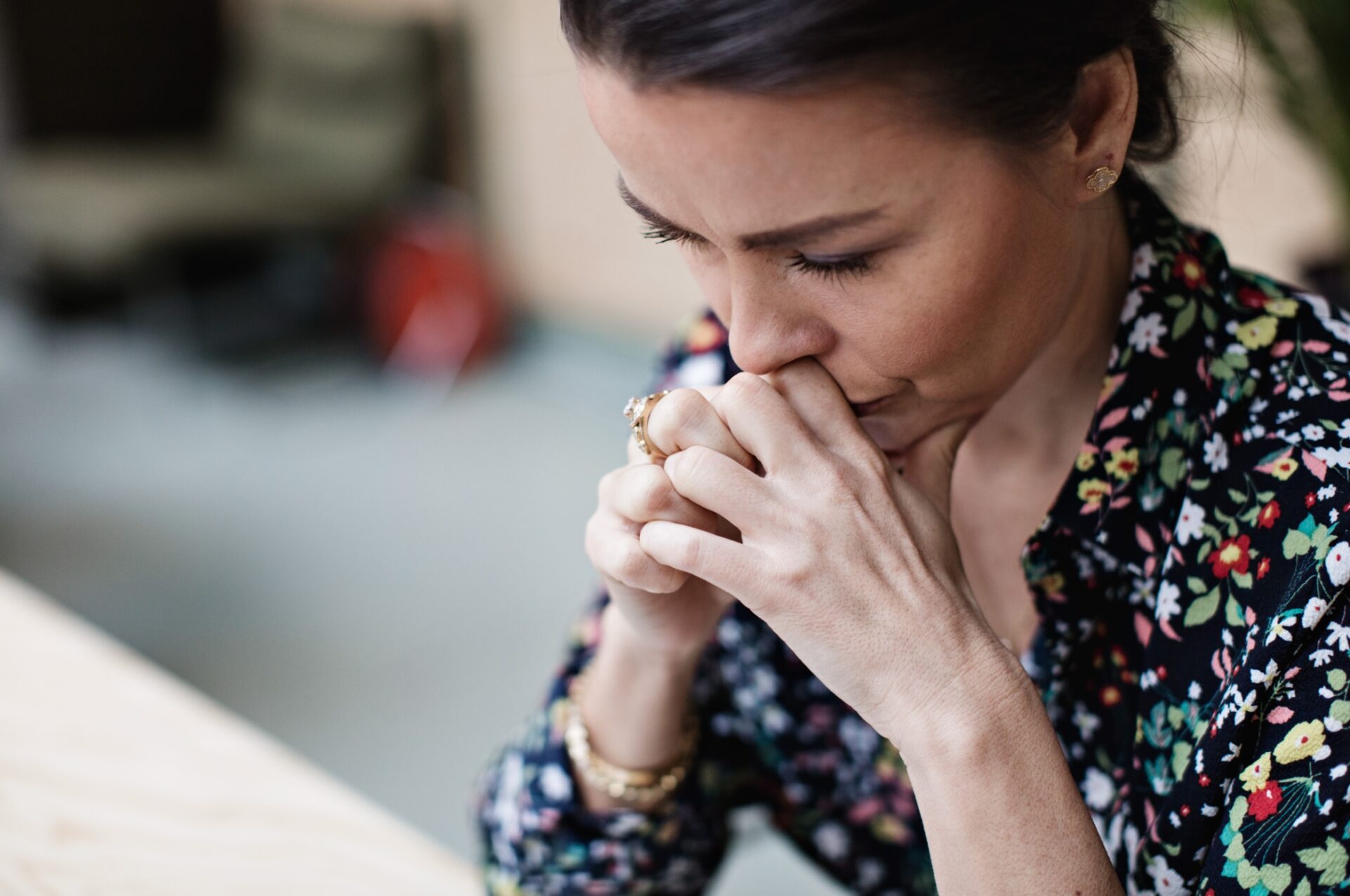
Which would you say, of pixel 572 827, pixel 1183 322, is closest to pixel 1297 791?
pixel 1183 322

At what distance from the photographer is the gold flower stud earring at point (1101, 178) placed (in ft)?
2.57

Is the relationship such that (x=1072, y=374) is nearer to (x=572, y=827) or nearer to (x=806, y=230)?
(x=806, y=230)

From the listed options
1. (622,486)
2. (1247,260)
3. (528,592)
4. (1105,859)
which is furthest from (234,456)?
(1105,859)

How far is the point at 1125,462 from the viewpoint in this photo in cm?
87

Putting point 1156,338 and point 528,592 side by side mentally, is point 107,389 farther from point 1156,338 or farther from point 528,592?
point 1156,338

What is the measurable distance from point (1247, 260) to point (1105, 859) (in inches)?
95.8

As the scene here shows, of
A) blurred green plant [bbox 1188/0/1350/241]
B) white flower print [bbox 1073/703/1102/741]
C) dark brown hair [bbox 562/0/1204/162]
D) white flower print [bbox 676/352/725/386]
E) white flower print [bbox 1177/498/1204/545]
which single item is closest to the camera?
dark brown hair [bbox 562/0/1204/162]

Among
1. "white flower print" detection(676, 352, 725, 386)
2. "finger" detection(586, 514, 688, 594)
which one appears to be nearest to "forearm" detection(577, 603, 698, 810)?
"finger" detection(586, 514, 688, 594)

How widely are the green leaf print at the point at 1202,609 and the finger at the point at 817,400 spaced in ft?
0.85

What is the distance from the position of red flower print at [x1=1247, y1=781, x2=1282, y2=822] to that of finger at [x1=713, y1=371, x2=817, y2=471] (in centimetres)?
34

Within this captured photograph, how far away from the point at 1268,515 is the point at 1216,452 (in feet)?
0.21

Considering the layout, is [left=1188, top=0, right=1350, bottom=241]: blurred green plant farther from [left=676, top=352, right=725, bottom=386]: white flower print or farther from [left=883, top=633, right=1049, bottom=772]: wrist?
[left=883, top=633, right=1049, bottom=772]: wrist

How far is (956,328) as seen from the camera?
75 centimetres

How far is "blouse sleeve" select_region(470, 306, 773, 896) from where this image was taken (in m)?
0.98
